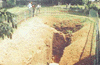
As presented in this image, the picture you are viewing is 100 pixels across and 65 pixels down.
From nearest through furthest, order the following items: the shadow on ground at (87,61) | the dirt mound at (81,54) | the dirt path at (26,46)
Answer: the shadow on ground at (87,61), the dirt mound at (81,54), the dirt path at (26,46)

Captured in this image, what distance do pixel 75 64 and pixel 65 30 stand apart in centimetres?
948

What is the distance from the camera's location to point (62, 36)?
60.3 ft

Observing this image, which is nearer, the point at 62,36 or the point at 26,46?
the point at 26,46

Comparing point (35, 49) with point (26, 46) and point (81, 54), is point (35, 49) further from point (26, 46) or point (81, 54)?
point (81, 54)

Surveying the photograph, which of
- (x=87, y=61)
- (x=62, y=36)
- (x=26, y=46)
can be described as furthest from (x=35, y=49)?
(x=62, y=36)

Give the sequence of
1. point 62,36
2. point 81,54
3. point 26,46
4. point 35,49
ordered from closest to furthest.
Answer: point 81,54, point 26,46, point 35,49, point 62,36

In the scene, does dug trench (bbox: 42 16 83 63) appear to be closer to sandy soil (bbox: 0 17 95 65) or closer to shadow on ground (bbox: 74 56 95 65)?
sandy soil (bbox: 0 17 95 65)

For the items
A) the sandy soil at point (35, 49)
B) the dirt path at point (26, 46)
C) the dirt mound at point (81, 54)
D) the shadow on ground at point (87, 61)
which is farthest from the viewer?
the dirt path at point (26, 46)

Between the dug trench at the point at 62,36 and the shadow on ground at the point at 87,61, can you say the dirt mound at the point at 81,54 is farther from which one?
the dug trench at the point at 62,36

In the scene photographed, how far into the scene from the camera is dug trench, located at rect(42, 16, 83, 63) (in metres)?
17.7

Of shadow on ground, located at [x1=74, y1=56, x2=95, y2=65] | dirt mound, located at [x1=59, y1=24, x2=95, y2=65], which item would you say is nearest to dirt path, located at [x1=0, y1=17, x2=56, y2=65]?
dirt mound, located at [x1=59, y1=24, x2=95, y2=65]

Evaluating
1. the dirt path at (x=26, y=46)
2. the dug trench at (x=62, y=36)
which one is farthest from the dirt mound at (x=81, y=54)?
the dug trench at (x=62, y=36)

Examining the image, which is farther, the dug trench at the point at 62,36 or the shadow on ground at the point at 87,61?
the dug trench at the point at 62,36

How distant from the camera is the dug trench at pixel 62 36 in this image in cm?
1772
